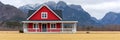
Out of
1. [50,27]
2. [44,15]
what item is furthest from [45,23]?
[44,15]

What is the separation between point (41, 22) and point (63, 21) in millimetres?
3347

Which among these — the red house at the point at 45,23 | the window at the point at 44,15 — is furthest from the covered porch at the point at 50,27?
the window at the point at 44,15

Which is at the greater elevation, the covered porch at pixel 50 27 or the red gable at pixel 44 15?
the red gable at pixel 44 15

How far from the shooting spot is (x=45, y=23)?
63469 millimetres

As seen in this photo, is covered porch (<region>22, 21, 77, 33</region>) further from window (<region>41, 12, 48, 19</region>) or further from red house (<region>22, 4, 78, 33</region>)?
window (<region>41, 12, 48, 19</region>)

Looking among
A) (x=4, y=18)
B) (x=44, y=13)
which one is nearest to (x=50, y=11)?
(x=44, y=13)

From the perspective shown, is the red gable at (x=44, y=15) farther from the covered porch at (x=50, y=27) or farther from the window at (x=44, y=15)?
the covered porch at (x=50, y=27)

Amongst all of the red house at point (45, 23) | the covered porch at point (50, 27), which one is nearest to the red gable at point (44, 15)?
the red house at point (45, 23)

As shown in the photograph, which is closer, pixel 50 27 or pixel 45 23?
pixel 50 27

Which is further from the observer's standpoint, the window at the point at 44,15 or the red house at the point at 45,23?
the window at the point at 44,15

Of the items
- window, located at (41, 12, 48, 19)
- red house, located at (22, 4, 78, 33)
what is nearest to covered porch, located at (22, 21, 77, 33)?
red house, located at (22, 4, 78, 33)

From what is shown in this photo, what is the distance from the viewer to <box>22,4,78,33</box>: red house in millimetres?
62250

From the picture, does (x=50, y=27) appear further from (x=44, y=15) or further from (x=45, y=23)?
(x=44, y=15)

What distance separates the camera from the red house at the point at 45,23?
6225 centimetres
